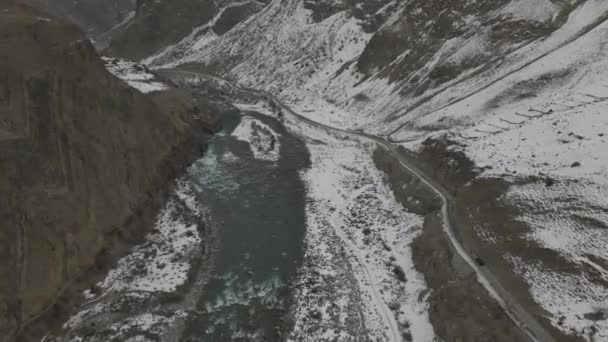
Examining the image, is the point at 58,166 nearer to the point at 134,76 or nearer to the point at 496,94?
the point at 134,76

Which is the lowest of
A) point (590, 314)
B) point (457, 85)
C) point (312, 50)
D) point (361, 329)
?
point (361, 329)

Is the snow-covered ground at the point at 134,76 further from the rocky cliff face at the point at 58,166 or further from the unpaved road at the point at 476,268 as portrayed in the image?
the unpaved road at the point at 476,268

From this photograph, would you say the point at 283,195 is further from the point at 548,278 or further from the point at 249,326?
the point at 548,278

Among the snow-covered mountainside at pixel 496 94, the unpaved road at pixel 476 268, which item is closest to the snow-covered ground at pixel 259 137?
the snow-covered mountainside at pixel 496 94

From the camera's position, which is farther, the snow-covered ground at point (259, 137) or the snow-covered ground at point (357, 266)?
the snow-covered ground at point (259, 137)

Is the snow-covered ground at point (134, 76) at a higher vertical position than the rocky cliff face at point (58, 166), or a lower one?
higher

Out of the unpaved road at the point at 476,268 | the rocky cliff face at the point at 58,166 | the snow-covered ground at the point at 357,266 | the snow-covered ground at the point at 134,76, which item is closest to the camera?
the unpaved road at the point at 476,268

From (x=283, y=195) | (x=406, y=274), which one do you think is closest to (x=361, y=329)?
(x=406, y=274)

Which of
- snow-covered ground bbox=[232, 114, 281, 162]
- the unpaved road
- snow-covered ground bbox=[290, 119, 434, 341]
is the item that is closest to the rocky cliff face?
snow-covered ground bbox=[232, 114, 281, 162]
